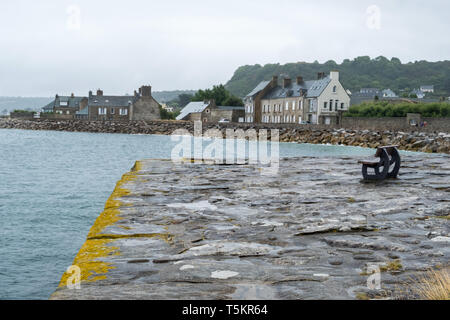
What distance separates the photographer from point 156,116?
94.3 meters

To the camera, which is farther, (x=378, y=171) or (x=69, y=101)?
(x=69, y=101)

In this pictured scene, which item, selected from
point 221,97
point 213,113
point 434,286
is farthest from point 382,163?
point 221,97

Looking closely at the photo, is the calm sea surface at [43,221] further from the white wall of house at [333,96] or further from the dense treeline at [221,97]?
the dense treeline at [221,97]

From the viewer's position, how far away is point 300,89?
243 feet

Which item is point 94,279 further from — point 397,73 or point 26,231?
point 397,73

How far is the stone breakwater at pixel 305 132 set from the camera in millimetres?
39312

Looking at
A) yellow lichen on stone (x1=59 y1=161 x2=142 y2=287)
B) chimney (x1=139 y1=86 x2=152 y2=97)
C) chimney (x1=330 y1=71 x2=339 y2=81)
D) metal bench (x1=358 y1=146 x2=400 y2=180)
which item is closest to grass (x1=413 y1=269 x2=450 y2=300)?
yellow lichen on stone (x1=59 y1=161 x2=142 y2=287)

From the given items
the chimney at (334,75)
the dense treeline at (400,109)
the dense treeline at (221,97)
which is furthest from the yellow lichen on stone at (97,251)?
the dense treeline at (221,97)

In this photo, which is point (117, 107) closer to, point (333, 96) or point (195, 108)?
point (195, 108)

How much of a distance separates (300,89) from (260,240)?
233 feet

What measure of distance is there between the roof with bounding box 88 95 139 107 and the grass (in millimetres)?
101165

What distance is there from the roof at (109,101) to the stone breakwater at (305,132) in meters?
7.27
